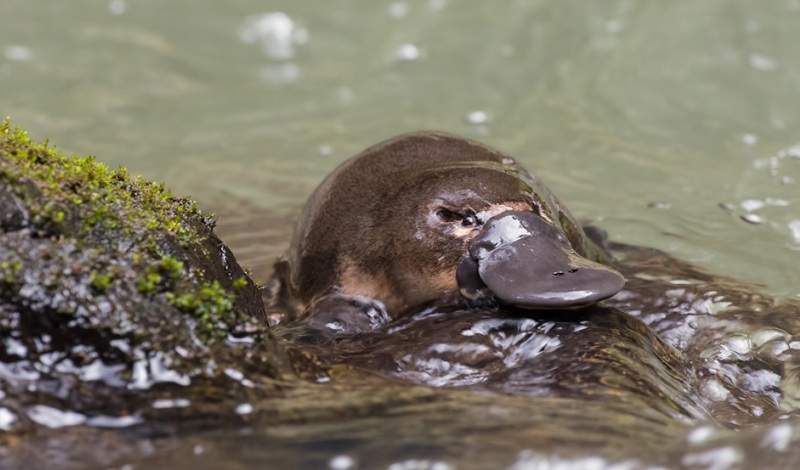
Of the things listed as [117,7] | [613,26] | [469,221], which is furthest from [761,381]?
[117,7]

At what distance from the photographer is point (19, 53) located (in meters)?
7.16

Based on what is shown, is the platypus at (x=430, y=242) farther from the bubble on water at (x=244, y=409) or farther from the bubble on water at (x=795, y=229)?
the bubble on water at (x=795, y=229)

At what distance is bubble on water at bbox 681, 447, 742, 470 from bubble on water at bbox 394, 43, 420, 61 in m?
5.60

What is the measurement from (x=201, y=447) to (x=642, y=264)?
8.20ft

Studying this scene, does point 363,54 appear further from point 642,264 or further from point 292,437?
point 292,437

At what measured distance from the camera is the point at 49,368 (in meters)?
2.05

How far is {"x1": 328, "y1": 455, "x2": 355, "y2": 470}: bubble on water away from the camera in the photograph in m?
1.86

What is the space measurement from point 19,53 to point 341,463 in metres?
6.09

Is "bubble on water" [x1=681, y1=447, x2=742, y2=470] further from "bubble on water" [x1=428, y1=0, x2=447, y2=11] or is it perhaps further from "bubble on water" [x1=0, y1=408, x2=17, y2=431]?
"bubble on water" [x1=428, y1=0, x2=447, y2=11]

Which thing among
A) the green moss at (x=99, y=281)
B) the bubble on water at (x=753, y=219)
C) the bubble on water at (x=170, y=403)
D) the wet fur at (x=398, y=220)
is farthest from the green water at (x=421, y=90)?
the bubble on water at (x=170, y=403)

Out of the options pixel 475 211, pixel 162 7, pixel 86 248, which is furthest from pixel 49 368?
pixel 162 7

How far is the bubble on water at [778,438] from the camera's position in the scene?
6.18ft

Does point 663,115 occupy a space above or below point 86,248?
above

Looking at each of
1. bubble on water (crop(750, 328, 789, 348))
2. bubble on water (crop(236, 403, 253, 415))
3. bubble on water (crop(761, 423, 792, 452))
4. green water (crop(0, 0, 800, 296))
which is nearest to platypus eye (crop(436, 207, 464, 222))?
bubble on water (crop(750, 328, 789, 348))
